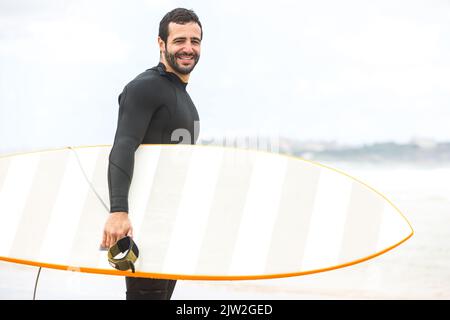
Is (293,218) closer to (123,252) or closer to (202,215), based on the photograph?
(202,215)

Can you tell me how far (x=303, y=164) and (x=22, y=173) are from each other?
1.14 metres

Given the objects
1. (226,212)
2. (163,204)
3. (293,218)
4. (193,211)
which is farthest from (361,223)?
(163,204)

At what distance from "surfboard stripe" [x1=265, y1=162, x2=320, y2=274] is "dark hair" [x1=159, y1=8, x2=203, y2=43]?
0.70 m

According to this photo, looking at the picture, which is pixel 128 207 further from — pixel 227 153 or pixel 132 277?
pixel 227 153

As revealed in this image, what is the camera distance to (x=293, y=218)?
2061 mm

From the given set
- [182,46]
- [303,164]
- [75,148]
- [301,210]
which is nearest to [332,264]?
[301,210]

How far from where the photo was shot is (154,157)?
1.92 meters

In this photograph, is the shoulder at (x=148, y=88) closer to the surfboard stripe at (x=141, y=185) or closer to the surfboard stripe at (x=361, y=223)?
the surfboard stripe at (x=141, y=185)

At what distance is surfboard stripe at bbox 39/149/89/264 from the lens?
76.5 inches

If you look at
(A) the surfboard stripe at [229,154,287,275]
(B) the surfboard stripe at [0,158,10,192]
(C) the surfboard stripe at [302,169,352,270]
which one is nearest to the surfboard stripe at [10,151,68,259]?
(B) the surfboard stripe at [0,158,10,192]

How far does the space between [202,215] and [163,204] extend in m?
0.15

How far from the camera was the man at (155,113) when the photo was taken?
1.76 metres

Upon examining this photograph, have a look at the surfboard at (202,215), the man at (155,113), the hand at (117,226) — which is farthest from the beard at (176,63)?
the hand at (117,226)

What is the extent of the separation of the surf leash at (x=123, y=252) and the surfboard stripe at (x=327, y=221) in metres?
0.62
